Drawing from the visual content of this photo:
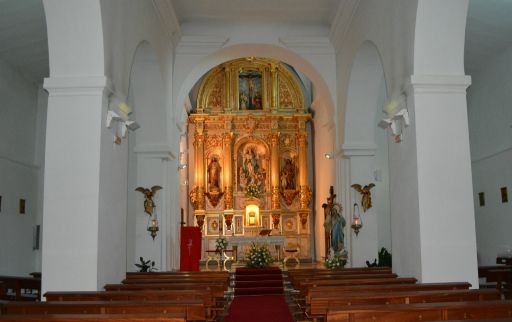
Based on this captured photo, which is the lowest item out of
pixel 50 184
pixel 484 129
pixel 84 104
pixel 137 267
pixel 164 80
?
pixel 137 267

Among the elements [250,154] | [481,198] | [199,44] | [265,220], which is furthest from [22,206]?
[481,198]

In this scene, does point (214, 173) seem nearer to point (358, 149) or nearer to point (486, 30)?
point (358, 149)

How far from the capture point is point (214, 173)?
2014 centimetres

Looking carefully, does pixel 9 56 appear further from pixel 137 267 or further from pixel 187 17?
pixel 137 267

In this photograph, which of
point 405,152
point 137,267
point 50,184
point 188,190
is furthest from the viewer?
point 188,190

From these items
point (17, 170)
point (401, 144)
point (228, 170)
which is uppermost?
point (228, 170)

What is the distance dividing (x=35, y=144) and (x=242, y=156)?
8.50m

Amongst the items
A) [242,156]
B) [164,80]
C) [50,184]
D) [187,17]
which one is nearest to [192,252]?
[164,80]

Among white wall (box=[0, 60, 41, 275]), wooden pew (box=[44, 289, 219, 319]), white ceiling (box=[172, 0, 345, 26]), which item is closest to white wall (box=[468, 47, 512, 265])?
white ceiling (box=[172, 0, 345, 26])

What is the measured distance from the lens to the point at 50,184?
6.90 m

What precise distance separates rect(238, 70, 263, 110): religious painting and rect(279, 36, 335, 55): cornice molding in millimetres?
7429

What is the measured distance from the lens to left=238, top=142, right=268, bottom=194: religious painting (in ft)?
66.8

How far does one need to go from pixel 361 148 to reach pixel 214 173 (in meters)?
8.58

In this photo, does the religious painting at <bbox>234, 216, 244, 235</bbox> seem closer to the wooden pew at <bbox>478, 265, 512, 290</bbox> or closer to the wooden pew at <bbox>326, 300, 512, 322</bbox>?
the wooden pew at <bbox>478, 265, 512, 290</bbox>
